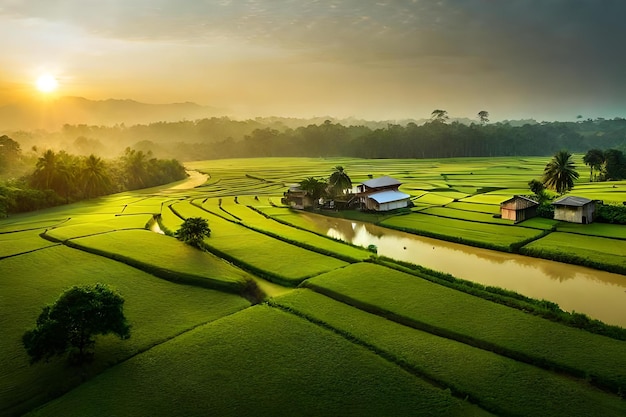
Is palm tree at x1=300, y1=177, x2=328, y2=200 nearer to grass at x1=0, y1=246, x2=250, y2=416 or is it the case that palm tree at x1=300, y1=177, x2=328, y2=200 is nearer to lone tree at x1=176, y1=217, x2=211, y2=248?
lone tree at x1=176, y1=217, x2=211, y2=248

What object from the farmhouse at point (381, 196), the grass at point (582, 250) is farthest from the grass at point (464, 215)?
the grass at point (582, 250)

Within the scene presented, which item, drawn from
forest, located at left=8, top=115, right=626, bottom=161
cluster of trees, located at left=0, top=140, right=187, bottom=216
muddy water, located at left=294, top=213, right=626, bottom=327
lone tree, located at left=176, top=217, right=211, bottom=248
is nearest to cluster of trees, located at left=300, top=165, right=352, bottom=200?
muddy water, located at left=294, top=213, right=626, bottom=327

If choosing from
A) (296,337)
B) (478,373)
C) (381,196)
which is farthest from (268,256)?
(381,196)

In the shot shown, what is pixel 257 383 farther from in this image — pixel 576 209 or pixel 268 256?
pixel 576 209

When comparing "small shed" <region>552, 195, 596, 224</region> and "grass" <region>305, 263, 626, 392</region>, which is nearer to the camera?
"grass" <region>305, 263, 626, 392</region>

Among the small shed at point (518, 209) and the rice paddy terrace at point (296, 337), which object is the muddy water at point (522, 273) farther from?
the small shed at point (518, 209)

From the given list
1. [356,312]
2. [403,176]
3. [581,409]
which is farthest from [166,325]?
[403,176]
